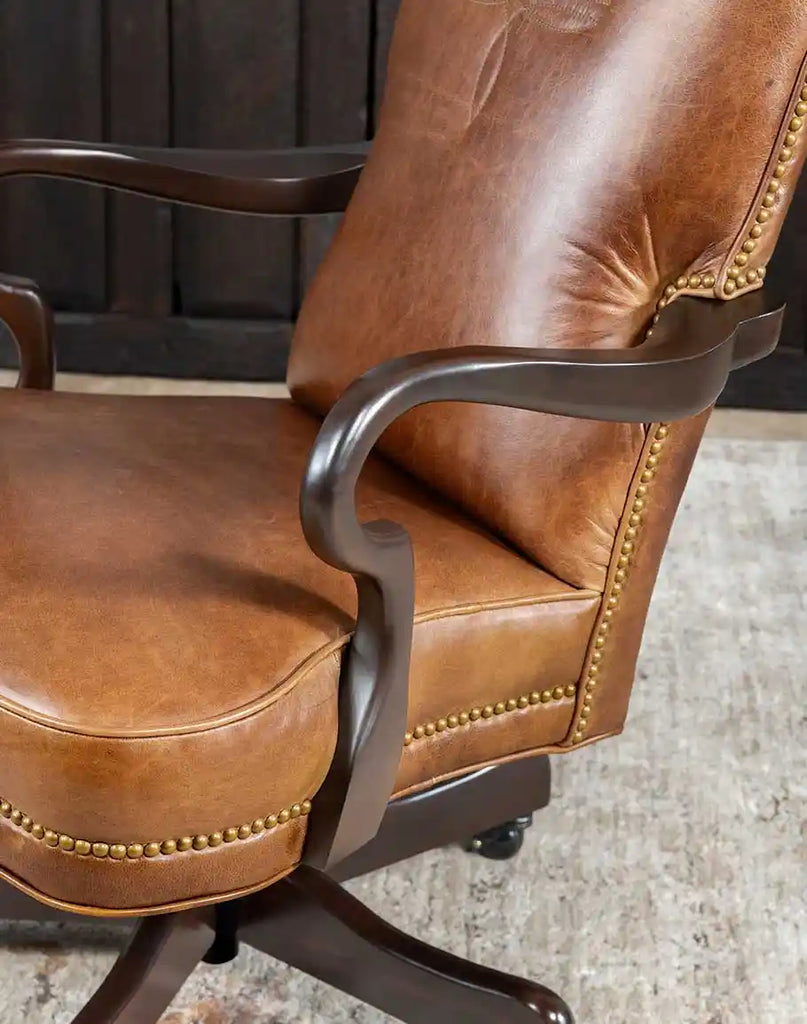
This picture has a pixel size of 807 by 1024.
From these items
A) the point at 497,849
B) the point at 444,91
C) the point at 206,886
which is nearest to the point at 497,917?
the point at 497,849

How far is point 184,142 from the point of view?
2668 mm

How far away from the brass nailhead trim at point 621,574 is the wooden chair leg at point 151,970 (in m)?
0.38

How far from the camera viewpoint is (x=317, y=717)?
0.96 metres

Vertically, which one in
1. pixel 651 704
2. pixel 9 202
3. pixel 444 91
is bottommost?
pixel 651 704

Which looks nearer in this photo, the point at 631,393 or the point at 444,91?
the point at 631,393

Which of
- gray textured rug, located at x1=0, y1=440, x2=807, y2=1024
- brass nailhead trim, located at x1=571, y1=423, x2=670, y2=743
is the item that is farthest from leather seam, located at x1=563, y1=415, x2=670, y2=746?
gray textured rug, located at x1=0, y1=440, x2=807, y2=1024

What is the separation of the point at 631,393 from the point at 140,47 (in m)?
1.89

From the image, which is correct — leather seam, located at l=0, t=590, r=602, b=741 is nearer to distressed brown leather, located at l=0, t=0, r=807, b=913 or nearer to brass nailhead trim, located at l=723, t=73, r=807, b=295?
distressed brown leather, located at l=0, t=0, r=807, b=913

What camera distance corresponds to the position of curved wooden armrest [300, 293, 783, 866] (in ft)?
2.94

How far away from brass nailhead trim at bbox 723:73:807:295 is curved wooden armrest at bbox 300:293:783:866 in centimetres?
6

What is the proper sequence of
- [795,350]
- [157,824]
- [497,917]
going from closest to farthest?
[157,824]
[497,917]
[795,350]

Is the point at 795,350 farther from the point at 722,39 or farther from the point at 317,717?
the point at 317,717

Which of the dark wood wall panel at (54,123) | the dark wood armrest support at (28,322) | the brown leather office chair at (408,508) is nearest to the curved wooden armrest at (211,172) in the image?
the brown leather office chair at (408,508)

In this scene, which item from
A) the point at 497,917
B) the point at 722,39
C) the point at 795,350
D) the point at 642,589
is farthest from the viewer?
the point at 795,350
